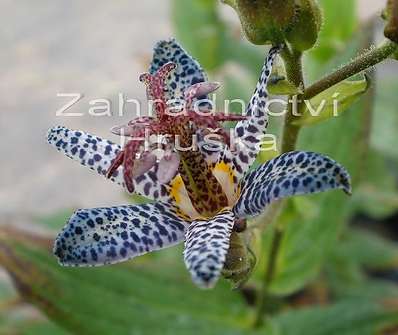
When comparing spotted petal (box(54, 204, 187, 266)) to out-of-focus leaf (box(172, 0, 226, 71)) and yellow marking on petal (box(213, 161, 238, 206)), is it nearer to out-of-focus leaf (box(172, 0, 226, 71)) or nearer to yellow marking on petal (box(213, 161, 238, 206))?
yellow marking on petal (box(213, 161, 238, 206))

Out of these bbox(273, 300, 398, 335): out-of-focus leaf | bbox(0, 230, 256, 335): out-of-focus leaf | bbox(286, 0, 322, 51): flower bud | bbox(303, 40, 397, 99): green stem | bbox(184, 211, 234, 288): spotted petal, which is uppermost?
bbox(286, 0, 322, 51): flower bud

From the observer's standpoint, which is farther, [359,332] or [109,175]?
[359,332]

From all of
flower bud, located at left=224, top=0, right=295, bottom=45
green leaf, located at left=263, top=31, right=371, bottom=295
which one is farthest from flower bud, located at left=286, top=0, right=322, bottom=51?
green leaf, located at left=263, top=31, right=371, bottom=295

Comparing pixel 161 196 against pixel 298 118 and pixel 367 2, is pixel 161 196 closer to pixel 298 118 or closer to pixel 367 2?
pixel 298 118

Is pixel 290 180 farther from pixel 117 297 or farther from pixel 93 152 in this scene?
pixel 117 297

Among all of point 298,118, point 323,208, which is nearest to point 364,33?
point 323,208
